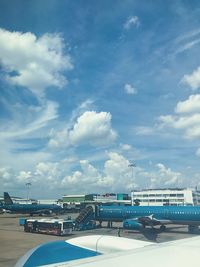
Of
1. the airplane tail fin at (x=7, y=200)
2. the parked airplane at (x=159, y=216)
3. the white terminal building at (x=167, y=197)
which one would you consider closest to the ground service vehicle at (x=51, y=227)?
the parked airplane at (x=159, y=216)

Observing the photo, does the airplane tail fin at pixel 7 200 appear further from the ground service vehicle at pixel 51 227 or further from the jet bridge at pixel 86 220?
the ground service vehicle at pixel 51 227

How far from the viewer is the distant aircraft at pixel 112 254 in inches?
255

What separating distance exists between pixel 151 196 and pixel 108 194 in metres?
25.2

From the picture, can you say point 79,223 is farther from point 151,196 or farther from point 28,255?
point 151,196

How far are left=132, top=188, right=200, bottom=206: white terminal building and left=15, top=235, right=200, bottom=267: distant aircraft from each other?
539ft

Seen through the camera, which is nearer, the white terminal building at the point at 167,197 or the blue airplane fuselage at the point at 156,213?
the blue airplane fuselage at the point at 156,213

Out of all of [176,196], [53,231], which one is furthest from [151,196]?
[53,231]

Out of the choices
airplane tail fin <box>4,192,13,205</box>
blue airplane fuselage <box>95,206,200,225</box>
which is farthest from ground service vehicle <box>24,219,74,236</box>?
airplane tail fin <box>4,192,13,205</box>

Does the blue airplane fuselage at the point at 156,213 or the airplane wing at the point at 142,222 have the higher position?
the blue airplane fuselage at the point at 156,213

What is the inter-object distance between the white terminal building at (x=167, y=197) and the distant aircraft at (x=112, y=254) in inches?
6464

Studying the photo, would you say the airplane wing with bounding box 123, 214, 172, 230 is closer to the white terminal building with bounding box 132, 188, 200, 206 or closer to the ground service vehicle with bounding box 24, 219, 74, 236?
the ground service vehicle with bounding box 24, 219, 74, 236

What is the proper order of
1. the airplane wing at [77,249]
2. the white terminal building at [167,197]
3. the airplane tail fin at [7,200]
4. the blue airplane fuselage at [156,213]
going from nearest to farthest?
1. the airplane wing at [77,249]
2. the blue airplane fuselage at [156,213]
3. the airplane tail fin at [7,200]
4. the white terminal building at [167,197]

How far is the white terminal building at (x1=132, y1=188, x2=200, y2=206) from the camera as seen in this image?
175 metres

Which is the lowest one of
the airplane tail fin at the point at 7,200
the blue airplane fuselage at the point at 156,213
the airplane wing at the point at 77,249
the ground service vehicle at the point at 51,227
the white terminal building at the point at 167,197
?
the ground service vehicle at the point at 51,227
